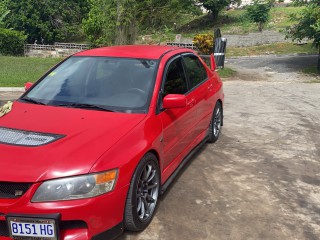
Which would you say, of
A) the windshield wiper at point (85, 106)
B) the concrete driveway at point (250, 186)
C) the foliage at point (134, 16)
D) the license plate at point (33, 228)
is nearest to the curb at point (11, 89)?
the foliage at point (134, 16)

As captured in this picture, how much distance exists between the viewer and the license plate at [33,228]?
8.61 ft

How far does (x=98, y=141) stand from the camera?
3.06 m

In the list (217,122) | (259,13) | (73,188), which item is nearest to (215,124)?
(217,122)

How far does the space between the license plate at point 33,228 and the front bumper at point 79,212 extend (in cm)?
5

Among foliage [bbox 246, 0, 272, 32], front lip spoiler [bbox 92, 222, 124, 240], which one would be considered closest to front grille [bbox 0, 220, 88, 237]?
front lip spoiler [bbox 92, 222, 124, 240]

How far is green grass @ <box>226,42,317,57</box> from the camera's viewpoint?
81.1 feet

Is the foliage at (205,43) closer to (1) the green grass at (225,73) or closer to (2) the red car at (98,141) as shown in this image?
(1) the green grass at (225,73)

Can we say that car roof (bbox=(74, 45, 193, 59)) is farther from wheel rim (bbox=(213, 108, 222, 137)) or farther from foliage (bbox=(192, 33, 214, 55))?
foliage (bbox=(192, 33, 214, 55))

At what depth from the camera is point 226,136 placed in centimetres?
649

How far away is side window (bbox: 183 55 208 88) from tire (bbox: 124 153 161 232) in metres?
1.63

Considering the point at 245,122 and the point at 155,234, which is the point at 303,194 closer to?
the point at 155,234

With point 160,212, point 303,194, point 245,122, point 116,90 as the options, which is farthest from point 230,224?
point 245,122

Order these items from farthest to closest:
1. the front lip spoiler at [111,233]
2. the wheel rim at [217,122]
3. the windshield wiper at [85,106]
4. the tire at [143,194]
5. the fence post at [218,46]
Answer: the fence post at [218,46] → the wheel rim at [217,122] → the windshield wiper at [85,106] → the tire at [143,194] → the front lip spoiler at [111,233]

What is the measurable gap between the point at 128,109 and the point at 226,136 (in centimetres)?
320
